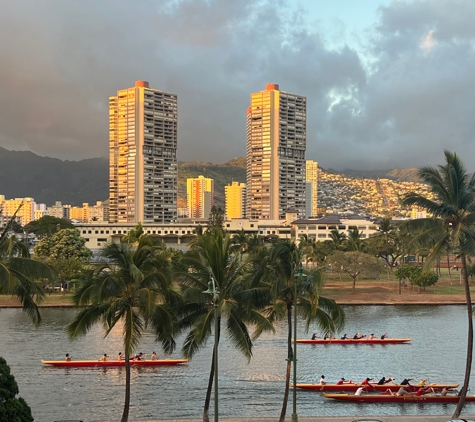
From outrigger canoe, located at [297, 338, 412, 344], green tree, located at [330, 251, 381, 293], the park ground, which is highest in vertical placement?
green tree, located at [330, 251, 381, 293]

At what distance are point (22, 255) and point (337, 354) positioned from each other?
33.2 m

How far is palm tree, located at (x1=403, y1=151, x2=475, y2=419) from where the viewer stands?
27031mm

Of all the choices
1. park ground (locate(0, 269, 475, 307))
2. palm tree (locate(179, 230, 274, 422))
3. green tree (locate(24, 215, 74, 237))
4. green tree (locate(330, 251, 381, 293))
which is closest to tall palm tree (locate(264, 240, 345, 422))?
palm tree (locate(179, 230, 274, 422))

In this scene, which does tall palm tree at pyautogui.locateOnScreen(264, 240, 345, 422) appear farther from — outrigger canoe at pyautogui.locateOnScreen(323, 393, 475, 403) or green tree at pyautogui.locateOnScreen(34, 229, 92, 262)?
green tree at pyautogui.locateOnScreen(34, 229, 92, 262)

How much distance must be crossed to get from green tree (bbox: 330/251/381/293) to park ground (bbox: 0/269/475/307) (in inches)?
110

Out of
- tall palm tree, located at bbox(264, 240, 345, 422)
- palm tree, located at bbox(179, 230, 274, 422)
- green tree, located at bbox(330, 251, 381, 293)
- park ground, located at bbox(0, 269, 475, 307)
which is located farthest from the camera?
green tree, located at bbox(330, 251, 381, 293)

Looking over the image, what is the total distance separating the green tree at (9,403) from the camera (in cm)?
1984

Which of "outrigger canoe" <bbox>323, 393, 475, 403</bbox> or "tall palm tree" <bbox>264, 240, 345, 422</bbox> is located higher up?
"tall palm tree" <bbox>264, 240, 345, 422</bbox>

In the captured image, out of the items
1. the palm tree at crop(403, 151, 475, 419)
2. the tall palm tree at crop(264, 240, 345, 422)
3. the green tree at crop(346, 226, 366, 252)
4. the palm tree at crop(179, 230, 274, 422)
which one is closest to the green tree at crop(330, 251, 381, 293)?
the green tree at crop(346, 226, 366, 252)

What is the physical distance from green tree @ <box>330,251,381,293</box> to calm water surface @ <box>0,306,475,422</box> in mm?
23385

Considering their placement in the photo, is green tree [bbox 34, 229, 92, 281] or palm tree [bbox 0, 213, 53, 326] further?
green tree [bbox 34, 229, 92, 281]

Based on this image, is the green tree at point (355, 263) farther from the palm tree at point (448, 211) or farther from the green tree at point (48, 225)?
the green tree at point (48, 225)

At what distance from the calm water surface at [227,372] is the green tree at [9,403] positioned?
13.2 meters

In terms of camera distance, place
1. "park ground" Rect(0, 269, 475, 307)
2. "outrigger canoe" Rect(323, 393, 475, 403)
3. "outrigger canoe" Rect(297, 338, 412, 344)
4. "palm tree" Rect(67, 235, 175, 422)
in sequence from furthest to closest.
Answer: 1. "park ground" Rect(0, 269, 475, 307)
2. "outrigger canoe" Rect(297, 338, 412, 344)
3. "outrigger canoe" Rect(323, 393, 475, 403)
4. "palm tree" Rect(67, 235, 175, 422)
